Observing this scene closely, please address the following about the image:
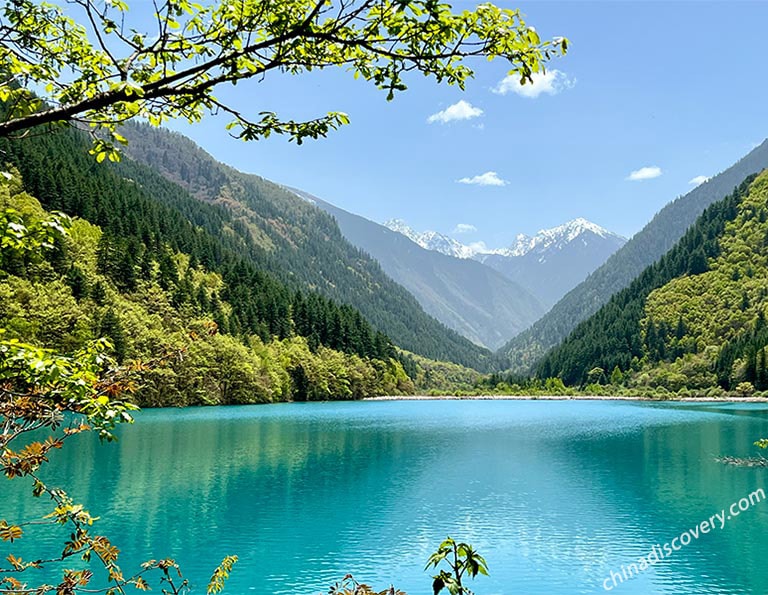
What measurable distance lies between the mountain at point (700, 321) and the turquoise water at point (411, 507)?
91595mm

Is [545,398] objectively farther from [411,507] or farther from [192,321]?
[411,507]

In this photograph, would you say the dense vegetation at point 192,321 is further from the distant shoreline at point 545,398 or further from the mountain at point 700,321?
the mountain at point 700,321

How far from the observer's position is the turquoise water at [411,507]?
19.6 metres

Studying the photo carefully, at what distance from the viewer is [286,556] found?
20922 mm

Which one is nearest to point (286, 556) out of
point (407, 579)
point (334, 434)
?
point (407, 579)

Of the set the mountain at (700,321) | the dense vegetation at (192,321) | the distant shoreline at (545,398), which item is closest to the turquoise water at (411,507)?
the dense vegetation at (192,321)

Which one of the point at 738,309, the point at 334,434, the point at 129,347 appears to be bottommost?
the point at 334,434

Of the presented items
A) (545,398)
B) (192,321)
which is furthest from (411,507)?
(545,398)

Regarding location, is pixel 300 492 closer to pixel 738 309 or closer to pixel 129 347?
pixel 129 347

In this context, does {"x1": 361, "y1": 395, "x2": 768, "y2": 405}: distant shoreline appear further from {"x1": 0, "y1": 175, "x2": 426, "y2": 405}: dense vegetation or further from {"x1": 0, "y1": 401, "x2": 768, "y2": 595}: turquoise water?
{"x1": 0, "y1": 401, "x2": 768, "y2": 595}: turquoise water

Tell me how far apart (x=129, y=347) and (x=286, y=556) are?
222 feet

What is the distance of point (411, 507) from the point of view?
2803 centimetres

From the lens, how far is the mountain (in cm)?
13400

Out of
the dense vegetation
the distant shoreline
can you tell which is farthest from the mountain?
the dense vegetation
